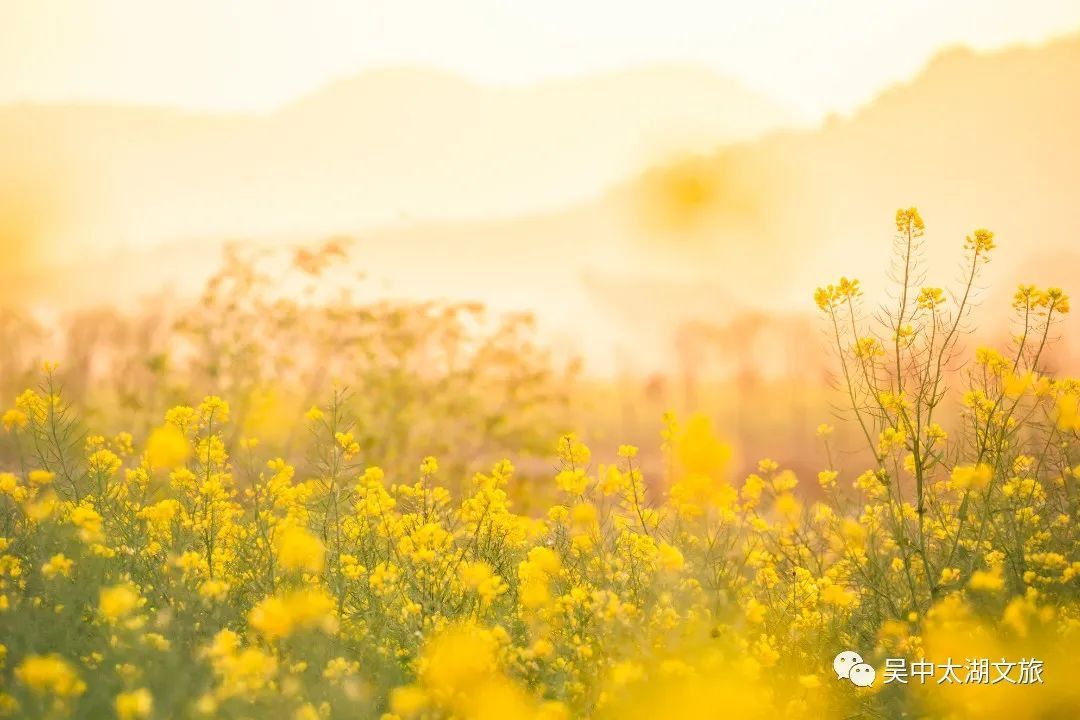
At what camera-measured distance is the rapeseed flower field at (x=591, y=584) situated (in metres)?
2.57

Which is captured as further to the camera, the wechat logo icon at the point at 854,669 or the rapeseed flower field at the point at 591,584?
the wechat logo icon at the point at 854,669

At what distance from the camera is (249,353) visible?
7.20 metres

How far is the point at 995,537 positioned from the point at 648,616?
1699mm

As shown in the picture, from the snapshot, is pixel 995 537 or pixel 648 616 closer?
pixel 648 616

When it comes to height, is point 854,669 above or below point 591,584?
below

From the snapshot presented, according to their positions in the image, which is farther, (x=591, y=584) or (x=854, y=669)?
(x=591, y=584)

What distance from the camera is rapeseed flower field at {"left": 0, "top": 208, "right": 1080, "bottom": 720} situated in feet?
8.44

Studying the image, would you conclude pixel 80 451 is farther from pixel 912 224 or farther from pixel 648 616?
pixel 912 224

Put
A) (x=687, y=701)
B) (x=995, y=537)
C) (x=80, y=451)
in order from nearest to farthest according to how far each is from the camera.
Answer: (x=687, y=701)
(x=995, y=537)
(x=80, y=451)

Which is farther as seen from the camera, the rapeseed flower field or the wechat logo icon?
the wechat logo icon

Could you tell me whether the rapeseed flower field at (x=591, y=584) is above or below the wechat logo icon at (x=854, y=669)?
above

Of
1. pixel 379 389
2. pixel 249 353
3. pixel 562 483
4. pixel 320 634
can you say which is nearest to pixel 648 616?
pixel 562 483

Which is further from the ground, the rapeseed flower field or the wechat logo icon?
the rapeseed flower field

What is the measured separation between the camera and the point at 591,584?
10.8ft
